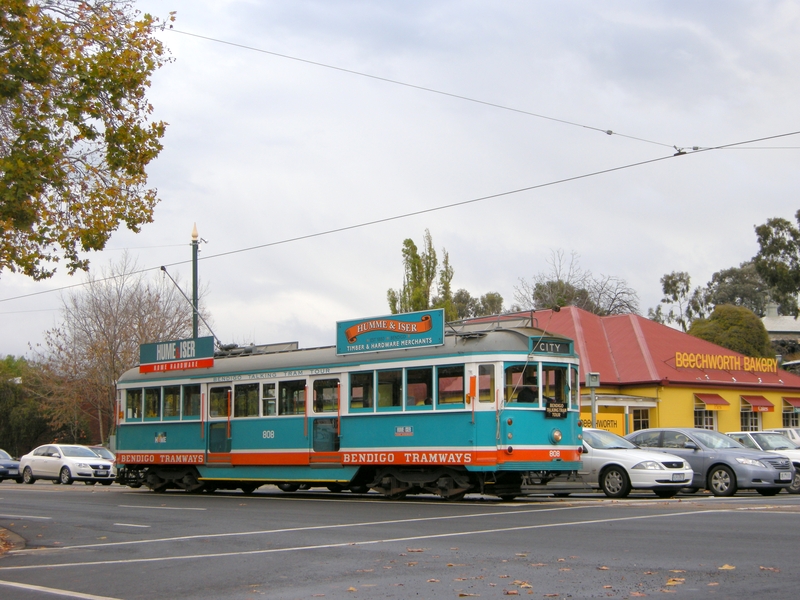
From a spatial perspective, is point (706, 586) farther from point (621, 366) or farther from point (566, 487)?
point (621, 366)

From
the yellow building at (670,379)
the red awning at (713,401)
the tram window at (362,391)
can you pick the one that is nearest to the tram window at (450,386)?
the tram window at (362,391)

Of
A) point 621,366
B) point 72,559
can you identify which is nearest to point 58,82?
point 72,559

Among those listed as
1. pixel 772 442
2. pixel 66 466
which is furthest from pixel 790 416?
pixel 66 466

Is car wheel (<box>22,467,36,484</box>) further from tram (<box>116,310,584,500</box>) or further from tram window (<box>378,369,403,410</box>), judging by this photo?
tram window (<box>378,369,403,410</box>)

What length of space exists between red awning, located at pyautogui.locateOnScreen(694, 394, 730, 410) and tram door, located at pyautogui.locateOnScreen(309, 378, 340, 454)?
20436 millimetres

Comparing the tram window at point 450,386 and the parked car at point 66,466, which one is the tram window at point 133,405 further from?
the tram window at point 450,386

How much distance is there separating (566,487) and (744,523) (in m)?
6.50

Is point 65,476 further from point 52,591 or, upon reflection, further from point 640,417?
point 52,591

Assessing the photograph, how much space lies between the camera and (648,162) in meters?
19.8

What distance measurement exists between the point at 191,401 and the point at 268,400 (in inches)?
121

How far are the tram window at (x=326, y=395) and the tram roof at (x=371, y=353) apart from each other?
1.19 ft

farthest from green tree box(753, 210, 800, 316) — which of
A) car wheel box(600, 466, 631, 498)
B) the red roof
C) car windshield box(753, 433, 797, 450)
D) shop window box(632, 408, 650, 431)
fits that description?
car wheel box(600, 466, 631, 498)

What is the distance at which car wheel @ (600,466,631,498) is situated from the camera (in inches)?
750

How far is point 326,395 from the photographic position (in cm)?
1998
